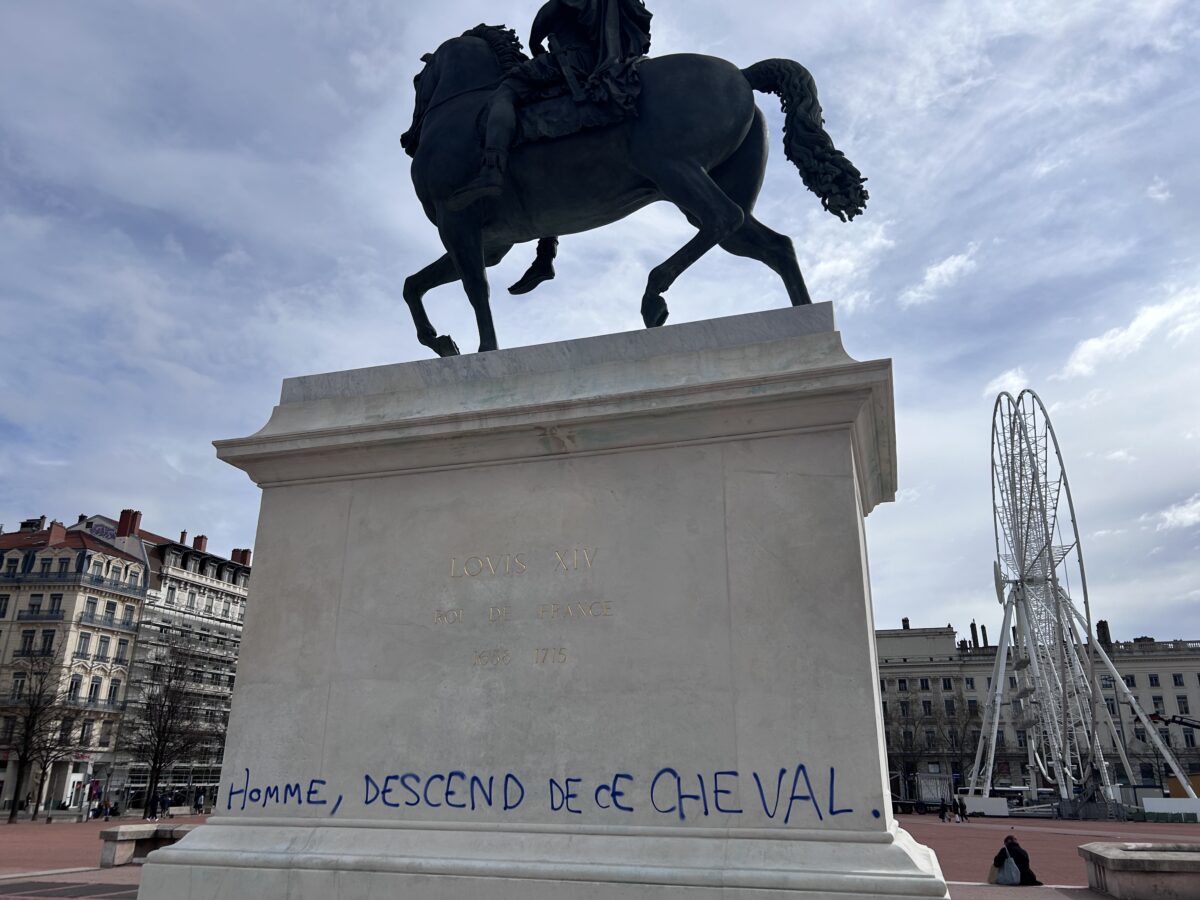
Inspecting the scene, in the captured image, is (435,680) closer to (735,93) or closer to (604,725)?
(604,725)

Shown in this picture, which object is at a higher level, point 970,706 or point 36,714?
point 970,706

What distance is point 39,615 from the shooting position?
78688mm

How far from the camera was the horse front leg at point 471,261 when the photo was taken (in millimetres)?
8086

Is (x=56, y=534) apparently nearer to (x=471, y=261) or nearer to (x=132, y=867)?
(x=132, y=867)

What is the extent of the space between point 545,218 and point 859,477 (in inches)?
145

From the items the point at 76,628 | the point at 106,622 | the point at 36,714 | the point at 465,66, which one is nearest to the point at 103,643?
the point at 106,622

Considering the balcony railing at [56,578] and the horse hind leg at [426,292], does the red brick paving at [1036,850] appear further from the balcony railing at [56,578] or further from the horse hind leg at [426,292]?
the balcony railing at [56,578]

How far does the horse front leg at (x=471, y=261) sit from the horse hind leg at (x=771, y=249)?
215 cm

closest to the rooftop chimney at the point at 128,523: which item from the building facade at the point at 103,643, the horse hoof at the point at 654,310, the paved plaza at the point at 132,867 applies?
the building facade at the point at 103,643

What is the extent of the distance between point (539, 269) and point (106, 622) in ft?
283

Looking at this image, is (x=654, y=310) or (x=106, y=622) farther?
(x=106, y=622)

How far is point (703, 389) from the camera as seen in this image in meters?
6.14

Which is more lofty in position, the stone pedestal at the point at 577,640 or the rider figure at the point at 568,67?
the rider figure at the point at 568,67

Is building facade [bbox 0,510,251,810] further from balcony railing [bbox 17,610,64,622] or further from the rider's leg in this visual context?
the rider's leg
